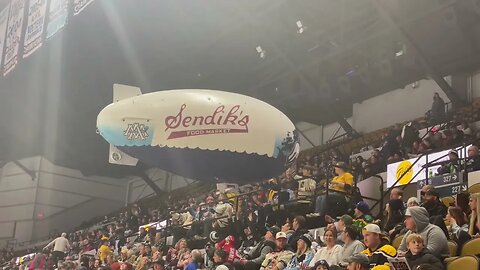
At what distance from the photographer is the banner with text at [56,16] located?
1648 cm

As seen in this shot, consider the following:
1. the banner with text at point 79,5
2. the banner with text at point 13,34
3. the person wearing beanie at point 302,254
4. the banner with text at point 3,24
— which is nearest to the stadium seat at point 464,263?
the person wearing beanie at point 302,254

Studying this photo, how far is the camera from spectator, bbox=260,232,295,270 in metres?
8.43

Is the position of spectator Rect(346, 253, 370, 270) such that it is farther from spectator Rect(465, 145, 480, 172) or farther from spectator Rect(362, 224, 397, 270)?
spectator Rect(465, 145, 480, 172)

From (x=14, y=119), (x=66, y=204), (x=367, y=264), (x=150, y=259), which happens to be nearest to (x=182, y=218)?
(x=150, y=259)

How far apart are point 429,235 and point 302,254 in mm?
2184

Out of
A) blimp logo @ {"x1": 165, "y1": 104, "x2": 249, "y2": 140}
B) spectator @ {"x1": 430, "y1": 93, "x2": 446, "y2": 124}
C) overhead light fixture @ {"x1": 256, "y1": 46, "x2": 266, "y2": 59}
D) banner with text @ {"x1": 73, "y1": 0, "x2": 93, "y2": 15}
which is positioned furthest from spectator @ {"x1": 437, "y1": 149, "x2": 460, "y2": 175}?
banner with text @ {"x1": 73, "y1": 0, "x2": 93, "y2": 15}

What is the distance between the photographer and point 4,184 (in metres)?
30.7

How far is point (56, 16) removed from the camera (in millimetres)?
16875

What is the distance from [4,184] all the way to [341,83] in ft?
59.6

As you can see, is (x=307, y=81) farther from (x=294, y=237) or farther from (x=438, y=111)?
(x=294, y=237)

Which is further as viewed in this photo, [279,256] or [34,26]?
[34,26]

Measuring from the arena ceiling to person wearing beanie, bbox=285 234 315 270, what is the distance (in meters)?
8.34

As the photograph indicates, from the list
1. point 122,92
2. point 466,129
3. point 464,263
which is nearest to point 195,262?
point 122,92

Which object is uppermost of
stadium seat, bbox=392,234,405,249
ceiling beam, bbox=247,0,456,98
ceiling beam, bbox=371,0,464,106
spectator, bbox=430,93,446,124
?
ceiling beam, bbox=247,0,456,98
